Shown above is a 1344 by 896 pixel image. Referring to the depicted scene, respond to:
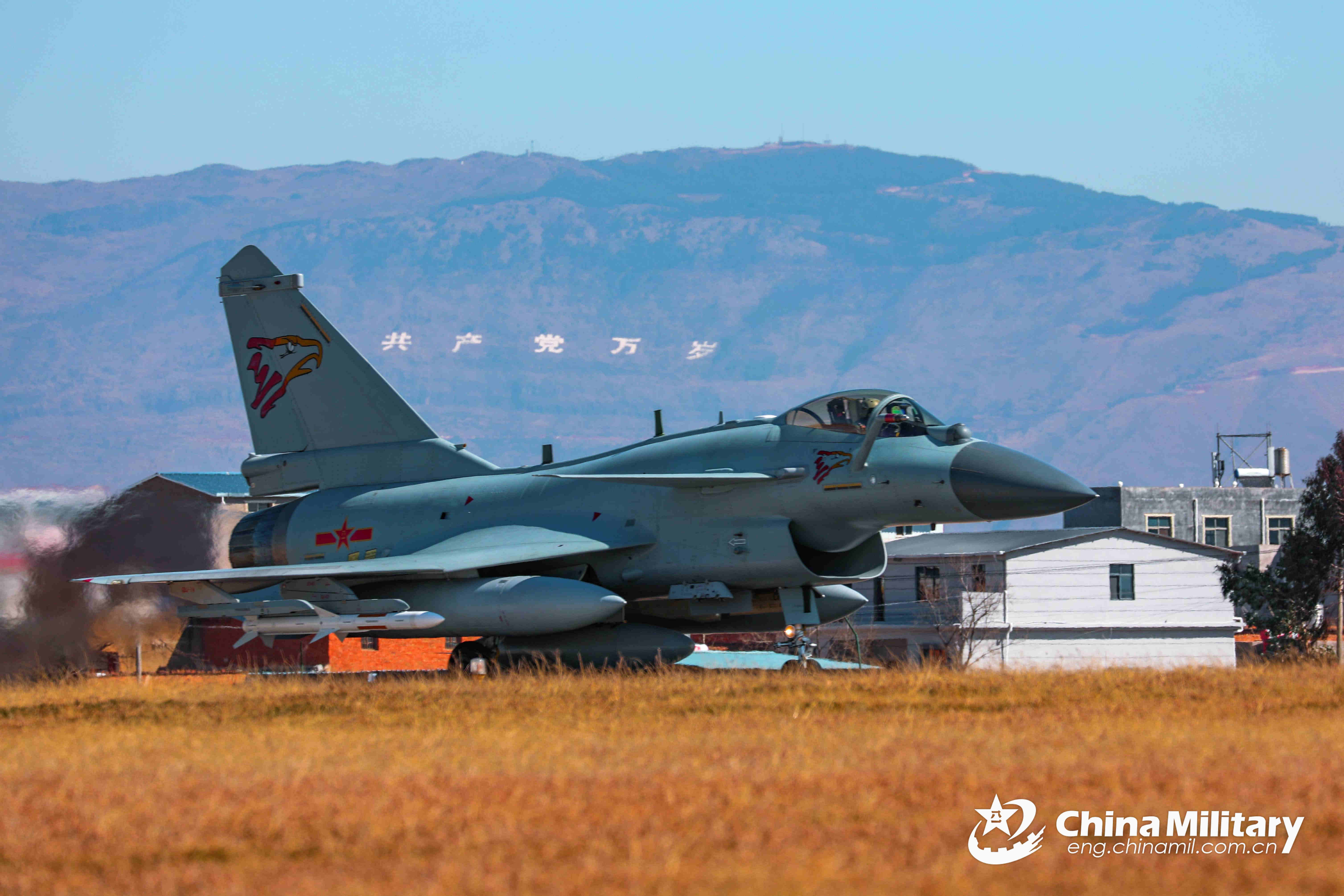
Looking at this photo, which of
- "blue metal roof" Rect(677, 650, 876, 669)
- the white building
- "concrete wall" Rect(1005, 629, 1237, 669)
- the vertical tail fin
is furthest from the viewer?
"concrete wall" Rect(1005, 629, 1237, 669)

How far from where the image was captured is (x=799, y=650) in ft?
60.4

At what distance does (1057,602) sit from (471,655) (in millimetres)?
39985

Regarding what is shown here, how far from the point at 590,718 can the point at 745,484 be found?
25.1ft

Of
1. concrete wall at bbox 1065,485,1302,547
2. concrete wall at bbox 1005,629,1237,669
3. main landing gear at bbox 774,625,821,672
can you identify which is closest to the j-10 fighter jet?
main landing gear at bbox 774,625,821,672

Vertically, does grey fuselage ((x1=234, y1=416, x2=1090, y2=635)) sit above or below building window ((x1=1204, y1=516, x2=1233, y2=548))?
above

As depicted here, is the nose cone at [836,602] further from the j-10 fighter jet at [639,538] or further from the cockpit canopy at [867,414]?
the cockpit canopy at [867,414]

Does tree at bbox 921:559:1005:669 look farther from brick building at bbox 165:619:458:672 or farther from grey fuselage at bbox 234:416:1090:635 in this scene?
grey fuselage at bbox 234:416:1090:635

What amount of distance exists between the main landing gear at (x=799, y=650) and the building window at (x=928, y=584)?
121 ft

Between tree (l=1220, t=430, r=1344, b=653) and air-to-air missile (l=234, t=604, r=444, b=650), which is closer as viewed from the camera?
air-to-air missile (l=234, t=604, r=444, b=650)

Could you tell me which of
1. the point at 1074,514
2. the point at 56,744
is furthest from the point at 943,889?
the point at 1074,514

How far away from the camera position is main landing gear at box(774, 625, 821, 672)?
17250 millimetres

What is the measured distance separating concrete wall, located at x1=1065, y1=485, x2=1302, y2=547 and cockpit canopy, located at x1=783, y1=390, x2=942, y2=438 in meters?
64.6

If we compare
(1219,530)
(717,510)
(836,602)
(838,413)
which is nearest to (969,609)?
(836,602)

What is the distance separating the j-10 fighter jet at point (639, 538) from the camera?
18188 mm
